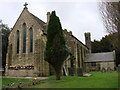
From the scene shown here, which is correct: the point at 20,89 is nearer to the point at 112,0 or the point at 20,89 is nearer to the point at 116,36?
the point at 116,36

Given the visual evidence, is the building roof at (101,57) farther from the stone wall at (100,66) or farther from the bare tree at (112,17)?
the bare tree at (112,17)

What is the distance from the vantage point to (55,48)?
13.5 meters

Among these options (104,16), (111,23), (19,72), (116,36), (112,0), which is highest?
(112,0)

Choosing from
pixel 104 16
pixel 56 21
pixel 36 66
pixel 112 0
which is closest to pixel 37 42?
pixel 36 66

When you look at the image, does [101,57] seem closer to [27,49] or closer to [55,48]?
[27,49]

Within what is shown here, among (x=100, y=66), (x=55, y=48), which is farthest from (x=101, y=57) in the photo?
(x=55, y=48)

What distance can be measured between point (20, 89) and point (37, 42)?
43.4 ft

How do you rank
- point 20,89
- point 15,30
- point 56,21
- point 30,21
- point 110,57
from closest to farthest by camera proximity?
point 20,89
point 56,21
point 30,21
point 15,30
point 110,57

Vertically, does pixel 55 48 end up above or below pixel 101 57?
above

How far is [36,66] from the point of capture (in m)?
20.7

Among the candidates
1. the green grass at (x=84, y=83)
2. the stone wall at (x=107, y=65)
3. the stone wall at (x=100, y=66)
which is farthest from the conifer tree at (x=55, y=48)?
the stone wall at (x=107, y=65)

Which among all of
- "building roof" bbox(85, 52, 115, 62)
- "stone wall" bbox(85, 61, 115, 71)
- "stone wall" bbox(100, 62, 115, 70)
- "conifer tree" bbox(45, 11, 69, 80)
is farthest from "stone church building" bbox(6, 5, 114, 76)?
→ "building roof" bbox(85, 52, 115, 62)

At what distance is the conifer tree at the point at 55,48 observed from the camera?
13438 mm

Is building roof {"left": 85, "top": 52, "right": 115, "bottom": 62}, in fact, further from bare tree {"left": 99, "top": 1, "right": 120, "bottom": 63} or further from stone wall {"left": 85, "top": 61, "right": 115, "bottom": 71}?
bare tree {"left": 99, "top": 1, "right": 120, "bottom": 63}
